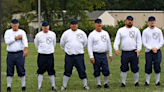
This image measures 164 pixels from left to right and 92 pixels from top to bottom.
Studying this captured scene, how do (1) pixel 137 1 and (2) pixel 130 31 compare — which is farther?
(1) pixel 137 1

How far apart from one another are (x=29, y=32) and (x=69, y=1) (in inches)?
316

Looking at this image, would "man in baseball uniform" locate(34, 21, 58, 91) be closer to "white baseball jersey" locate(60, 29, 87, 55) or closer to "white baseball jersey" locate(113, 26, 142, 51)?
"white baseball jersey" locate(60, 29, 87, 55)

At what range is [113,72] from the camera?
13.3 m

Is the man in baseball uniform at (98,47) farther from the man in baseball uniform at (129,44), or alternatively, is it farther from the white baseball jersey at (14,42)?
the white baseball jersey at (14,42)

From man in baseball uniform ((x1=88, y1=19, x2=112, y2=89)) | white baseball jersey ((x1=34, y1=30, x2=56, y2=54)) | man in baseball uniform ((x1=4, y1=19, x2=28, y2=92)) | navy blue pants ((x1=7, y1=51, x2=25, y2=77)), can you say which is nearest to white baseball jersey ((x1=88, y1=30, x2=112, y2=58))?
man in baseball uniform ((x1=88, y1=19, x2=112, y2=89))

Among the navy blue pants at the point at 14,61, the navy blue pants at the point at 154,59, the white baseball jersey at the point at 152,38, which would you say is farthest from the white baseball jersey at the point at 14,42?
the navy blue pants at the point at 154,59

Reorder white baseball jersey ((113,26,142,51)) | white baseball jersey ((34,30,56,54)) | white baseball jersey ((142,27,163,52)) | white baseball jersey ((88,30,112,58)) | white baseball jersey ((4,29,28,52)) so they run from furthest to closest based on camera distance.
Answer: white baseball jersey ((142,27,163,52)), white baseball jersey ((113,26,142,51)), white baseball jersey ((88,30,112,58)), white baseball jersey ((34,30,56,54)), white baseball jersey ((4,29,28,52))

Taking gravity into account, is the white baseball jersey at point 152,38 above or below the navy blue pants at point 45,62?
above

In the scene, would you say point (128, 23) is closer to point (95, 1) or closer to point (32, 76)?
point (32, 76)

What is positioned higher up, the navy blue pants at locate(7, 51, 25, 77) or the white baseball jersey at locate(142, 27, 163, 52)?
the white baseball jersey at locate(142, 27, 163, 52)

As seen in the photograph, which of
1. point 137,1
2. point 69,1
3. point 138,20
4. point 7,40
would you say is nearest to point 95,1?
point 69,1

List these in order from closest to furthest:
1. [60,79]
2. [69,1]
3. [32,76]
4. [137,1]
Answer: [60,79] < [32,76] < [69,1] < [137,1]

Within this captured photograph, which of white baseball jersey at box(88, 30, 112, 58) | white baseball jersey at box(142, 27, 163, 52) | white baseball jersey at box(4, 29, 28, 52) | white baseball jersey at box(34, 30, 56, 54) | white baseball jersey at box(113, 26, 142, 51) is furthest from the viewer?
white baseball jersey at box(142, 27, 163, 52)

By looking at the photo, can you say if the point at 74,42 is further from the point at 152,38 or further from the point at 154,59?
the point at 154,59
